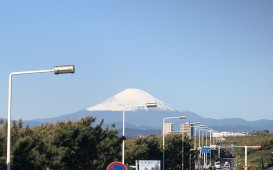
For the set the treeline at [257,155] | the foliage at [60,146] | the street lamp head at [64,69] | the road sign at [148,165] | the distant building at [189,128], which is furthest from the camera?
the treeline at [257,155]

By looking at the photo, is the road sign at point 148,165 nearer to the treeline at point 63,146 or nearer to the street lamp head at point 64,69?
the treeline at point 63,146

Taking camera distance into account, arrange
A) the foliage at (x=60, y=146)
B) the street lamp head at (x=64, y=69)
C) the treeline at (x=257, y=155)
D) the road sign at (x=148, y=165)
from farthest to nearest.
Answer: the treeline at (x=257, y=155) < the foliage at (x=60, y=146) < the road sign at (x=148, y=165) < the street lamp head at (x=64, y=69)

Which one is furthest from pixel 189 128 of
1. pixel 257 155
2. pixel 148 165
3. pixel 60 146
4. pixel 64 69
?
pixel 64 69

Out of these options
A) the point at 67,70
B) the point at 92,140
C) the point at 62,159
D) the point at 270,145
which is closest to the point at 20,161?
the point at 62,159

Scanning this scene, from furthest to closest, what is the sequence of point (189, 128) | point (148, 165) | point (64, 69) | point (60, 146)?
point (189, 128) < point (60, 146) < point (148, 165) < point (64, 69)

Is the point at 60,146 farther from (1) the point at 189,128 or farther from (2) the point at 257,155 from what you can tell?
(2) the point at 257,155

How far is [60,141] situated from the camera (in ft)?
94.4

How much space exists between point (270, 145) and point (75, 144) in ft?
299

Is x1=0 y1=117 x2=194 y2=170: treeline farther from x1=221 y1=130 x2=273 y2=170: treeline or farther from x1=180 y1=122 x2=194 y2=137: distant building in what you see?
x1=221 y1=130 x2=273 y2=170: treeline

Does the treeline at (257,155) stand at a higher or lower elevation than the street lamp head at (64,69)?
lower

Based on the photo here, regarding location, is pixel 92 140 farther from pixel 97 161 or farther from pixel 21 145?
pixel 21 145

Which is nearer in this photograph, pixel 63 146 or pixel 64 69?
pixel 64 69

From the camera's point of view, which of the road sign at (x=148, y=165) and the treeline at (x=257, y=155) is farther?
the treeline at (x=257, y=155)

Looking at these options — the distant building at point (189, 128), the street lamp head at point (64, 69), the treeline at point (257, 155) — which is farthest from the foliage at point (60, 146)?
the treeline at point (257, 155)
